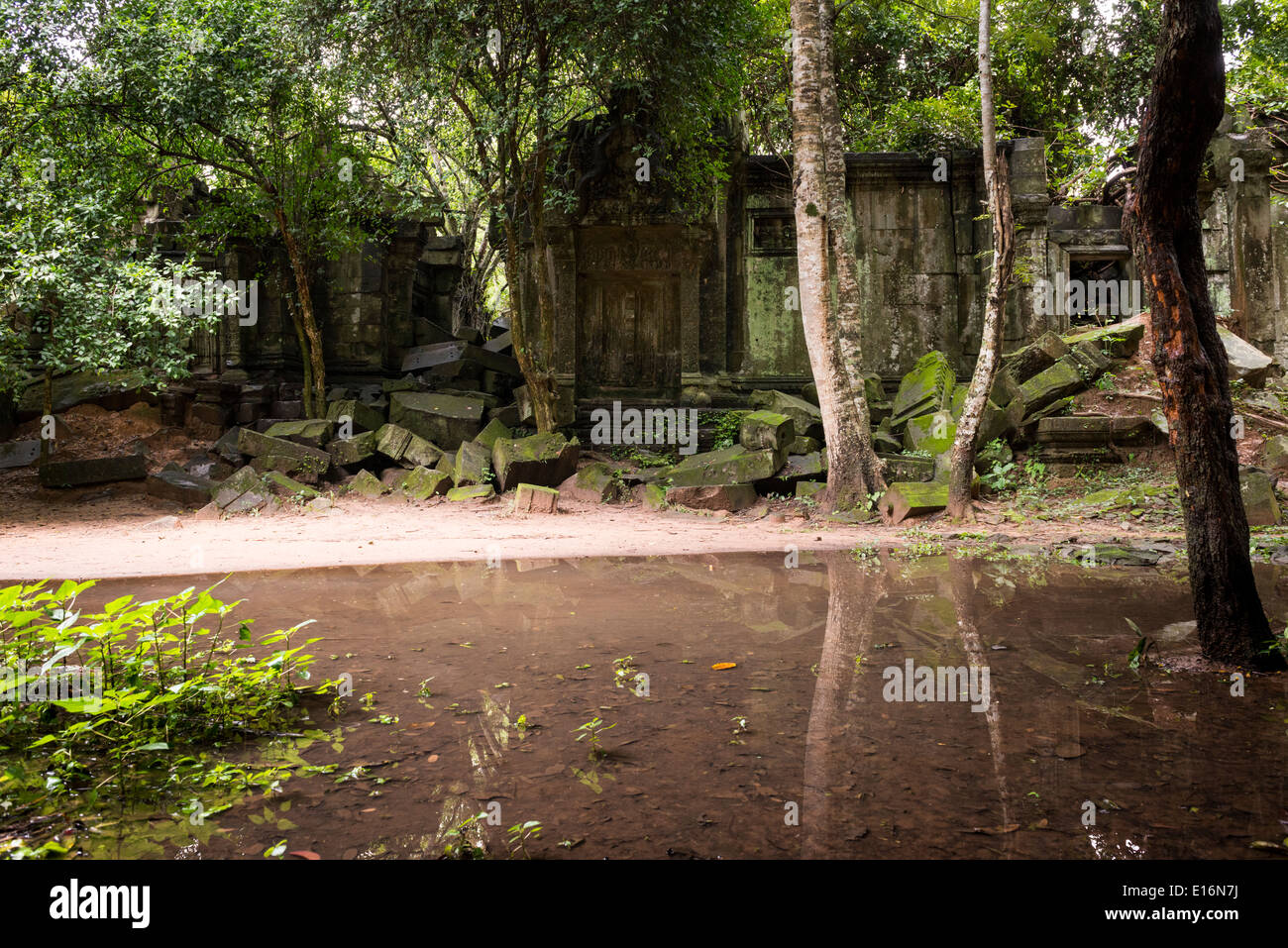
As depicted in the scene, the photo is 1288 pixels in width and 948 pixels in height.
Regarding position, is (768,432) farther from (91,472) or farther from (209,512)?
(91,472)

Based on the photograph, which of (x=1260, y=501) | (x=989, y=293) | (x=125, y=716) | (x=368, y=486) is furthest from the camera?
(x=368, y=486)

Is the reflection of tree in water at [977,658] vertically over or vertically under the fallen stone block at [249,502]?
under

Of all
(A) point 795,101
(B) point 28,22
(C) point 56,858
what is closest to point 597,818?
(C) point 56,858

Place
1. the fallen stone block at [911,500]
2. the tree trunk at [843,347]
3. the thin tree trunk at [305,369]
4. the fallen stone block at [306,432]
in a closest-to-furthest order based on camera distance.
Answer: the fallen stone block at [911,500], the tree trunk at [843,347], the fallen stone block at [306,432], the thin tree trunk at [305,369]

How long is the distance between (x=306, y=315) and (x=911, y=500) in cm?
959

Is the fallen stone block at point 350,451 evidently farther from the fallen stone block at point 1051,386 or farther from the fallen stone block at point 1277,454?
the fallen stone block at point 1277,454

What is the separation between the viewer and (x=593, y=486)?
10.8 meters

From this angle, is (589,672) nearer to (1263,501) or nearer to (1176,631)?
(1176,631)

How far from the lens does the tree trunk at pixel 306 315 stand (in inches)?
484

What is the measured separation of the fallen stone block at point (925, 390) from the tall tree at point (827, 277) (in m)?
2.27

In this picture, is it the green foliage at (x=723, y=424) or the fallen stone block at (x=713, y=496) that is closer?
the fallen stone block at (x=713, y=496)

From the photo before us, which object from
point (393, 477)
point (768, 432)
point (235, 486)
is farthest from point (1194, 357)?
point (235, 486)

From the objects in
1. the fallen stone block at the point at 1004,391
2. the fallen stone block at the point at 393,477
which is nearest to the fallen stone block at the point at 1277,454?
the fallen stone block at the point at 1004,391

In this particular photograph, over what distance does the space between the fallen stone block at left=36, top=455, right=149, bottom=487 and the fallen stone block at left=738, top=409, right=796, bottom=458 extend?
323 inches
